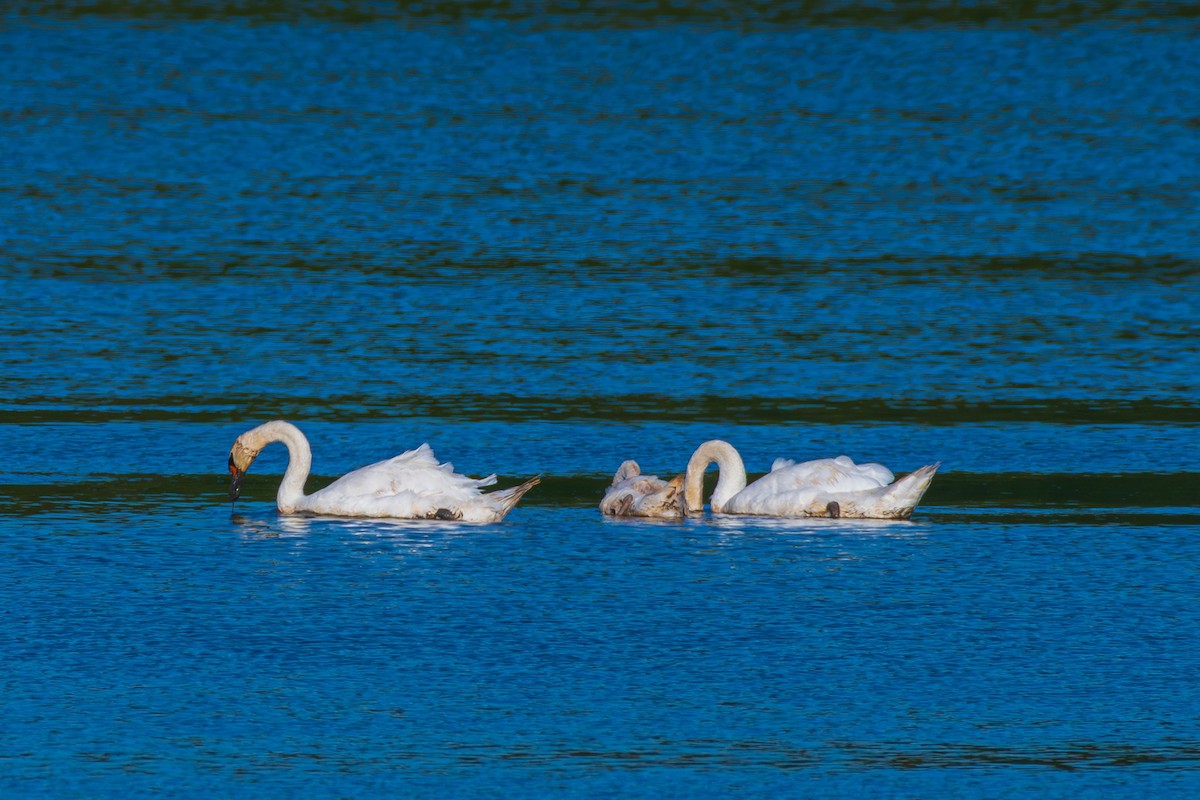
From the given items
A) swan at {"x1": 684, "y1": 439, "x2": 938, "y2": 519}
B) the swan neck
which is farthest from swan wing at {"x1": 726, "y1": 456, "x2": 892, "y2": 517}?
the swan neck

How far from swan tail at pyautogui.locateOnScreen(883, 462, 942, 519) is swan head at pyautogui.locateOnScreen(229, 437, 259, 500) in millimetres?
4218

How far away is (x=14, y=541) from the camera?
12.8 m

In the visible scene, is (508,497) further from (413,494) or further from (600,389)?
(600,389)

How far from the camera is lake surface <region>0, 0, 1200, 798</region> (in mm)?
9367

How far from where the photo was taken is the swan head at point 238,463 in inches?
569

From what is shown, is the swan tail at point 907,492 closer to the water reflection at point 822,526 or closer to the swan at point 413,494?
the water reflection at point 822,526

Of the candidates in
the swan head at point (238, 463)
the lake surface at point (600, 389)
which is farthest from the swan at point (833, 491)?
the swan head at point (238, 463)

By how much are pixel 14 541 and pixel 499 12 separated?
26.9 meters

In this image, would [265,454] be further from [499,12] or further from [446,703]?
[499,12]

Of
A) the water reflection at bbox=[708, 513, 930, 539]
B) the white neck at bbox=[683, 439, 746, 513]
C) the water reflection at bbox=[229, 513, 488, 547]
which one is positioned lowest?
the water reflection at bbox=[229, 513, 488, 547]

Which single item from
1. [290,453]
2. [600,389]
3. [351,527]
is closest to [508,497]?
[351,527]

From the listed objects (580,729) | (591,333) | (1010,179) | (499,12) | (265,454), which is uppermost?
(499,12)

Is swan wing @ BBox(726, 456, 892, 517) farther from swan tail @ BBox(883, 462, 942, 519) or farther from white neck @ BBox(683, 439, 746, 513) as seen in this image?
white neck @ BBox(683, 439, 746, 513)

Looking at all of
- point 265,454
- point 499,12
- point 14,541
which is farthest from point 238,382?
point 499,12
